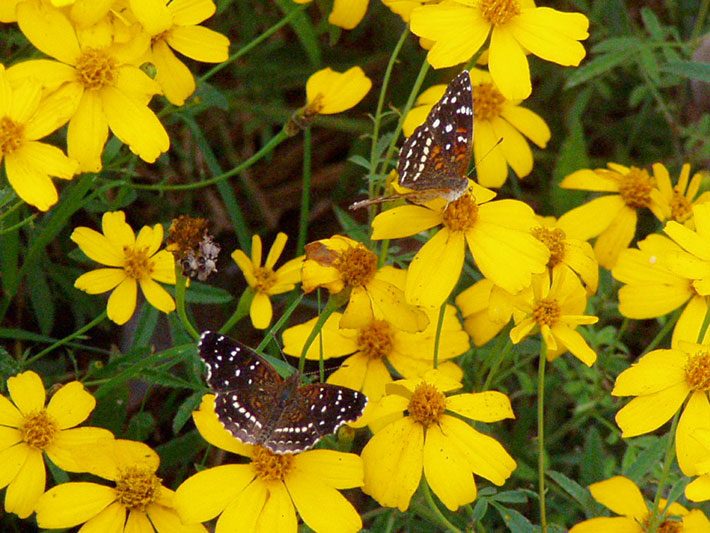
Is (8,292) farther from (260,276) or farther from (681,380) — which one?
(681,380)

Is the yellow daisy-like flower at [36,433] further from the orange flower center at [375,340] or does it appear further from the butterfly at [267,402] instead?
the orange flower center at [375,340]

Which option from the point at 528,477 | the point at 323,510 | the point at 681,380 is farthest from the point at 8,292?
the point at 681,380

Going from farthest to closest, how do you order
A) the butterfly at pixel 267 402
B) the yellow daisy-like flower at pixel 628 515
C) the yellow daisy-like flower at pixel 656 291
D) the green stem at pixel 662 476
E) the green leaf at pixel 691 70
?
the green leaf at pixel 691 70
the yellow daisy-like flower at pixel 656 291
the yellow daisy-like flower at pixel 628 515
the green stem at pixel 662 476
the butterfly at pixel 267 402

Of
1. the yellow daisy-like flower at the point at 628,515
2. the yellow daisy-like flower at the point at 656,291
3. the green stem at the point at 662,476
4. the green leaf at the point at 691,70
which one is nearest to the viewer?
the green stem at the point at 662,476

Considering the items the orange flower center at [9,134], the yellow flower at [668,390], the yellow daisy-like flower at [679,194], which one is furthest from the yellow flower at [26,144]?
the yellow daisy-like flower at [679,194]

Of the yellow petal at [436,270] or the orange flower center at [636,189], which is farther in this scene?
the orange flower center at [636,189]

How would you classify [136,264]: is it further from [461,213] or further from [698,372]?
[698,372]
